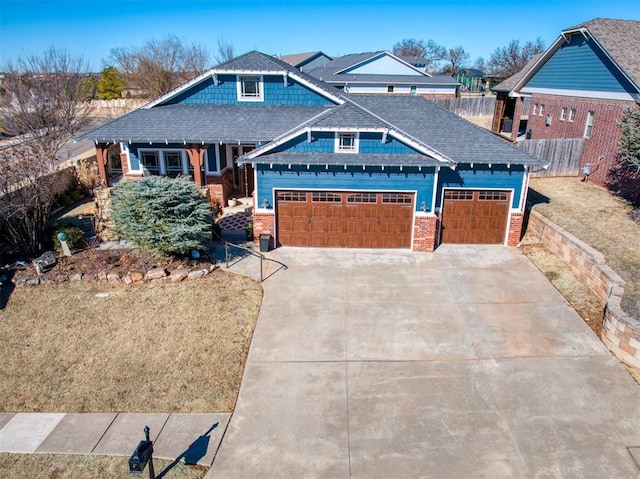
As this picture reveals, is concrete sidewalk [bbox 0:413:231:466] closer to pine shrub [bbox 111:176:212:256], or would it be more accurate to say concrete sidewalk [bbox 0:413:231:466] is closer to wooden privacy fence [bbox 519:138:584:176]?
pine shrub [bbox 111:176:212:256]

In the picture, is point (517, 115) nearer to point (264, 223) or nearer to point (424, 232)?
point (424, 232)

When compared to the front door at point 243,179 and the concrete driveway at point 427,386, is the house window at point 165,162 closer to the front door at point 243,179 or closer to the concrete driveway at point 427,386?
the front door at point 243,179

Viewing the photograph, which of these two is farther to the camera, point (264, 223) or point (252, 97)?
point (252, 97)

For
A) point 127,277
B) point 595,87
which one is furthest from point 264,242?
point 595,87

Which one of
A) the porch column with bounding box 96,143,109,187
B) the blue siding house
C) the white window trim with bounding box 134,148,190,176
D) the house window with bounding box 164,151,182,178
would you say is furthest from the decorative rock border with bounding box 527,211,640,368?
the porch column with bounding box 96,143,109,187

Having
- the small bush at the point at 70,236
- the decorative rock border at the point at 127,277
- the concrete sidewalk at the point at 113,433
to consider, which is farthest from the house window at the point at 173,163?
the concrete sidewalk at the point at 113,433

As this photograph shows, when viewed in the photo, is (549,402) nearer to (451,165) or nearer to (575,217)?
(451,165)
